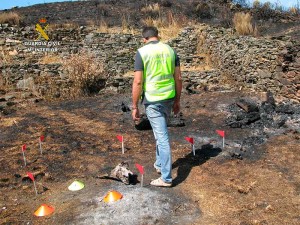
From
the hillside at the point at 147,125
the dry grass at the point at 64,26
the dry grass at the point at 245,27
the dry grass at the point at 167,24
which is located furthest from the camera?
the dry grass at the point at 64,26

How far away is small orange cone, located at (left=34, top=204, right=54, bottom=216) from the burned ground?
76 millimetres

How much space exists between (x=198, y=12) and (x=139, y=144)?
13407 millimetres

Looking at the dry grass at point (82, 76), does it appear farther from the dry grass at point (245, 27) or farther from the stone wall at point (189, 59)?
the dry grass at point (245, 27)

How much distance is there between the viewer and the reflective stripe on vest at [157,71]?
4469 mm

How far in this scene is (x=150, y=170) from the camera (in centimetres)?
536

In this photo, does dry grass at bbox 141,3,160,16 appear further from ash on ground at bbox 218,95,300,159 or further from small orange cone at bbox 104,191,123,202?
small orange cone at bbox 104,191,123,202

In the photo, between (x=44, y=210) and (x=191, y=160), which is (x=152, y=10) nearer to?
(x=191, y=160)

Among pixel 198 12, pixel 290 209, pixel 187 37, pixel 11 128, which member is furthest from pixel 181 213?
pixel 198 12

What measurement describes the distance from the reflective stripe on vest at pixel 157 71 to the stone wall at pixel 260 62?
5.08 meters

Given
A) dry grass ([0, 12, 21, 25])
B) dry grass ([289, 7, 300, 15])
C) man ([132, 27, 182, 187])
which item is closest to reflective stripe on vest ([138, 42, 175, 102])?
man ([132, 27, 182, 187])

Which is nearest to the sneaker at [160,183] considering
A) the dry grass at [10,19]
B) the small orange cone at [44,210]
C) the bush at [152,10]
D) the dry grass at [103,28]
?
the small orange cone at [44,210]

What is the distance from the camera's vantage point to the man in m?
4.48

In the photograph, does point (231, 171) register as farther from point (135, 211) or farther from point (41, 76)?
point (41, 76)

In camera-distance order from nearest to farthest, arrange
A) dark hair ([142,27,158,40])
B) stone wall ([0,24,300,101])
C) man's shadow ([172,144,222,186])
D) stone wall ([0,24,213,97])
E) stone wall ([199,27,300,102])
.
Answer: dark hair ([142,27,158,40]), man's shadow ([172,144,222,186]), stone wall ([199,27,300,102]), stone wall ([0,24,300,101]), stone wall ([0,24,213,97])
